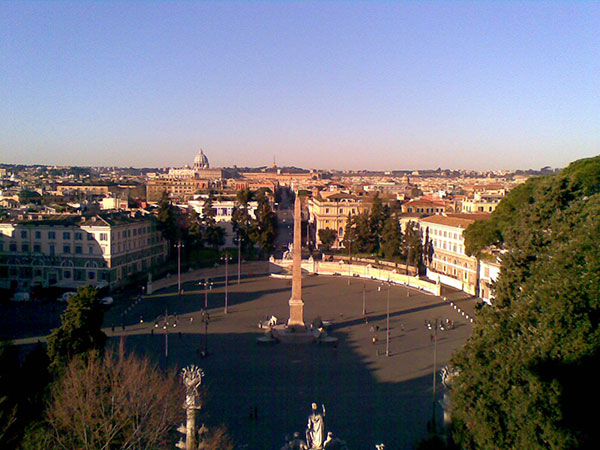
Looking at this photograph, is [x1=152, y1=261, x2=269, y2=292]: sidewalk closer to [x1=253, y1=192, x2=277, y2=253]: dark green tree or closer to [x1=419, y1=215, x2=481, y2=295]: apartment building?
[x1=253, y1=192, x2=277, y2=253]: dark green tree

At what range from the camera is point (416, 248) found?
1607 inches

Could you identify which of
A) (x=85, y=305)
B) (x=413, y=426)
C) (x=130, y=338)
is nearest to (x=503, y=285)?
(x=413, y=426)

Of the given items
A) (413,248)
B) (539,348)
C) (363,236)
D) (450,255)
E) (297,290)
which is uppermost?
(539,348)

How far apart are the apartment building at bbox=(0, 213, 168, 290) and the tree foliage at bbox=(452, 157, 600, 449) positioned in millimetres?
27444

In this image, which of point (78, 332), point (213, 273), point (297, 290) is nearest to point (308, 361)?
point (297, 290)

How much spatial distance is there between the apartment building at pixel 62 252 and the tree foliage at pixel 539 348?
2744 centimetres

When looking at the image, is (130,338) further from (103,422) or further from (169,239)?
(169,239)

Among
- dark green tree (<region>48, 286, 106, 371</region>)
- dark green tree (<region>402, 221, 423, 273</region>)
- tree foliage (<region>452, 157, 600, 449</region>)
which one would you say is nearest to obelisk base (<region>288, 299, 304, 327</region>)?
dark green tree (<region>48, 286, 106, 371</region>)

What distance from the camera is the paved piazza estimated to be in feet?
49.4

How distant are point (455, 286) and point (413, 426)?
2303cm

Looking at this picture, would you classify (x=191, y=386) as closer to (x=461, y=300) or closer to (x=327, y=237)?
(x=461, y=300)

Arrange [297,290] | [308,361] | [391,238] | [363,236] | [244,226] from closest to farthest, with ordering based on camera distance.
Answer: [308,361] < [297,290] < [391,238] < [244,226] < [363,236]

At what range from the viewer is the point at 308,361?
20984 millimetres

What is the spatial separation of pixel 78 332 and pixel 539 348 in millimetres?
11521
